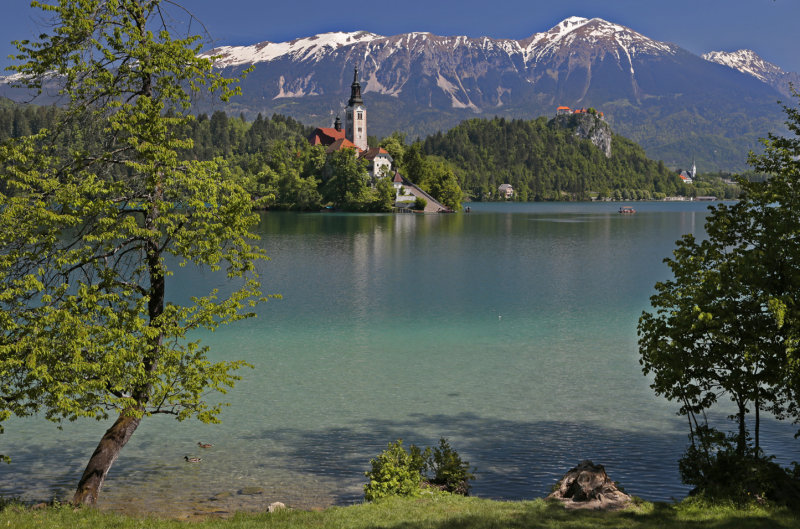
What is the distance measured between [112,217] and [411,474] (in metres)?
8.12

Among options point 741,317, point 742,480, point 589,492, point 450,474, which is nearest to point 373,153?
point 450,474

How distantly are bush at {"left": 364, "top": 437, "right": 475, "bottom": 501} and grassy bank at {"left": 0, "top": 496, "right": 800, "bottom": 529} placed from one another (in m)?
0.89

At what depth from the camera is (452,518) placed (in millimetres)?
13156

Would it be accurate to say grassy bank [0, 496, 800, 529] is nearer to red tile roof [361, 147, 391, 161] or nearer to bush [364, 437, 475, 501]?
bush [364, 437, 475, 501]

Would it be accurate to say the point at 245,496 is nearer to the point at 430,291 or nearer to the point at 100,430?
the point at 100,430

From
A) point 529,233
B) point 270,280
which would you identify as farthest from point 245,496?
point 529,233

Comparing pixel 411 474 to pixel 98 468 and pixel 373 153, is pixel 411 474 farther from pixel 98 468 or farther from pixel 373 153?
pixel 373 153

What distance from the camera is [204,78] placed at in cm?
1497

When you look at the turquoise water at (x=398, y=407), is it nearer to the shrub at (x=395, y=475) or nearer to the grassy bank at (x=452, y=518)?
the shrub at (x=395, y=475)

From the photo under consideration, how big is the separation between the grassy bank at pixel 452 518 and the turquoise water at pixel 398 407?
7.99ft

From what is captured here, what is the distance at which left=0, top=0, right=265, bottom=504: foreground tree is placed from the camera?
13367mm

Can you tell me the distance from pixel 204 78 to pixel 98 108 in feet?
7.66

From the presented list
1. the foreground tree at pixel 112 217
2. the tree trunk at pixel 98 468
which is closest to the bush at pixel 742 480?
the foreground tree at pixel 112 217

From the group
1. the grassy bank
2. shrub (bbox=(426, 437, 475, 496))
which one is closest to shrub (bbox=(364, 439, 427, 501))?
shrub (bbox=(426, 437, 475, 496))
